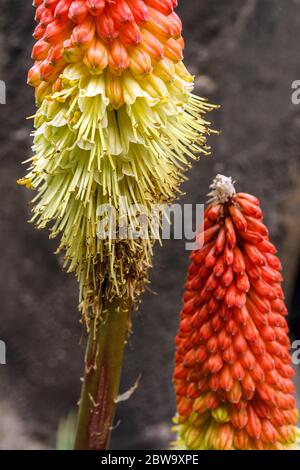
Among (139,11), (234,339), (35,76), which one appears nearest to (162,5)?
(139,11)

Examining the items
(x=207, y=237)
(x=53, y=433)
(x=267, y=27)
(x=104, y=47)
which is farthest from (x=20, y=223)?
(x=104, y=47)

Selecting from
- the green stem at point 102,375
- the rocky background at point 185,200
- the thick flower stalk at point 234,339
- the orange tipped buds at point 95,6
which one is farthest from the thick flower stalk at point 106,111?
the rocky background at point 185,200

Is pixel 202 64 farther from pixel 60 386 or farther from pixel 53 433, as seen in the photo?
pixel 53 433

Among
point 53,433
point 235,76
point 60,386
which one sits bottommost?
point 53,433

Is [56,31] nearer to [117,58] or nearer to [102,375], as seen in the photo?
[117,58]

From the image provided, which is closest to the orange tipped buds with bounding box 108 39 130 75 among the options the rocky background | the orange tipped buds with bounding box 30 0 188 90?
the orange tipped buds with bounding box 30 0 188 90

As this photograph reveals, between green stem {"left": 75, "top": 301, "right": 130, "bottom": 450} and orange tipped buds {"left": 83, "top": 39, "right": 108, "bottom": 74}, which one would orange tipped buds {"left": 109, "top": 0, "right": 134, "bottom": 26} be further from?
green stem {"left": 75, "top": 301, "right": 130, "bottom": 450}

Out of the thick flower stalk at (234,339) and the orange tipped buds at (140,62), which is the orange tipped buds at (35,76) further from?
the thick flower stalk at (234,339)
